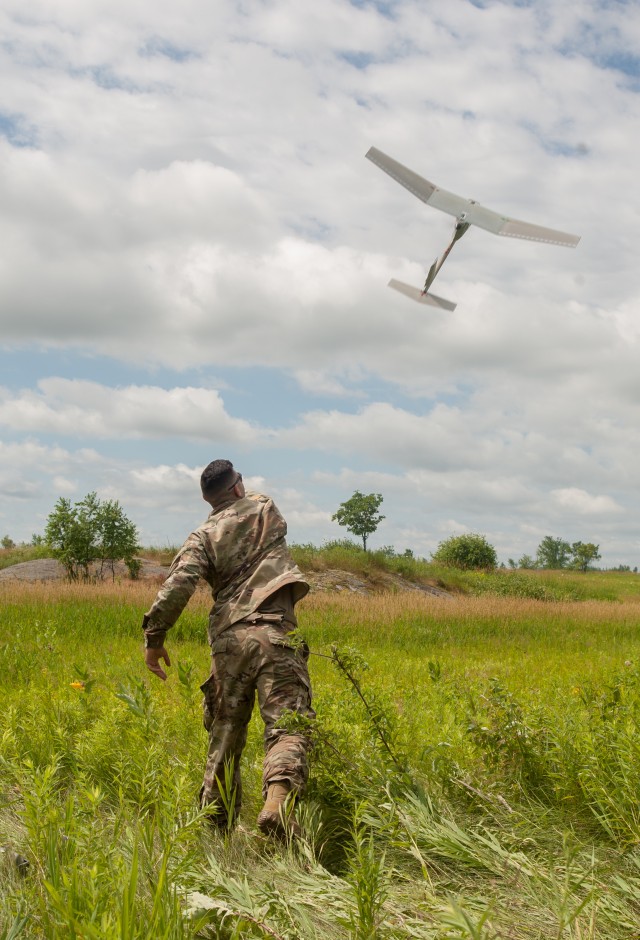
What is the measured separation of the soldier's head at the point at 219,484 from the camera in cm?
584

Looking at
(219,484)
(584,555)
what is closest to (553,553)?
(584,555)

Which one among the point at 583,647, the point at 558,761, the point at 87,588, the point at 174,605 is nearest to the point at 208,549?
the point at 174,605

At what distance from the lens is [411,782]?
175 inches

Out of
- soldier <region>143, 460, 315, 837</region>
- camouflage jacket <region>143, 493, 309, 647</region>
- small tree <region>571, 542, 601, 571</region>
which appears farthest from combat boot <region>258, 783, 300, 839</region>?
small tree <region>571, 542, 601, 571</region>

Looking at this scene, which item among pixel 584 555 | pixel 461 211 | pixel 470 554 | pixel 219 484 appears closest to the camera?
pixel 219 484

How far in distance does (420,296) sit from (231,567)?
17.9 meters

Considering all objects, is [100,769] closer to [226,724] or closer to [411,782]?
[226,724]

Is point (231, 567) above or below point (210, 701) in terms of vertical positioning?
above

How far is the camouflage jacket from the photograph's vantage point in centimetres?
534

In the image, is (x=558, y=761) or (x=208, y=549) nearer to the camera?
(x=558, y=761)

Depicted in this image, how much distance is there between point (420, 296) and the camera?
22297 millimetres

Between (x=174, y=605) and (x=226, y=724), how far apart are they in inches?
32.4

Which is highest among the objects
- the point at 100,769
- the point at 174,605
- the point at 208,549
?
the point at 208,549

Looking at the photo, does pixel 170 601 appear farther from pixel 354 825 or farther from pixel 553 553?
pixel 553 553
